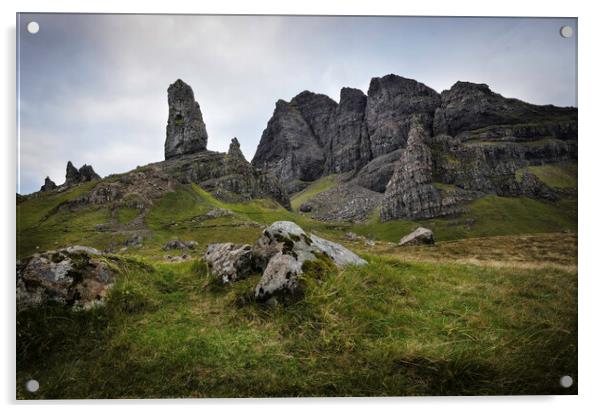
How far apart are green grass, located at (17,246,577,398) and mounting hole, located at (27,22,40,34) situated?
707cm

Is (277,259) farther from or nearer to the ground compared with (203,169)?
nearer to the ground

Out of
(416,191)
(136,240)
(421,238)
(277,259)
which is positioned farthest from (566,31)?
(416,191)

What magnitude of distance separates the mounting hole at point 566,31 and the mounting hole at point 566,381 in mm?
8541

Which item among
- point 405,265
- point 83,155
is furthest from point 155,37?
point 405,265

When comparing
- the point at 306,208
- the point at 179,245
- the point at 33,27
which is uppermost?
the point at 33,27

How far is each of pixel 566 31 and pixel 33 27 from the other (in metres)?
14.3

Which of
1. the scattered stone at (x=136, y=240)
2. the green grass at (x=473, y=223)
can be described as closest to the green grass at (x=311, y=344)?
the scattered stone at (x=136, y=240)

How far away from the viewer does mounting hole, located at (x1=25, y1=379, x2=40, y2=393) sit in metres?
5.20

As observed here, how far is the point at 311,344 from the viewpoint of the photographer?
4.88m

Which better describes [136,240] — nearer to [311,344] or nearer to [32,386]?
[32,386]

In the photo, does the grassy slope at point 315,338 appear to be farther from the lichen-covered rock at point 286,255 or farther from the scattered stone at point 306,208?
the scattered stone at point 306,208

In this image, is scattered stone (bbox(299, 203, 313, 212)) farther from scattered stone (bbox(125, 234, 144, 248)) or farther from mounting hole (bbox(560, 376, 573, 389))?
mounting hole (bbox(560, 376, 573, 389))

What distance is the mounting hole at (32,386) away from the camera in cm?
520

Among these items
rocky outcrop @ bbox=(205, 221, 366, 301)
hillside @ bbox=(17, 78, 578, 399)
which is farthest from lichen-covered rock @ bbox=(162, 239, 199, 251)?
rocky outcrop @ bbox=(205, 221, 366, 301)
